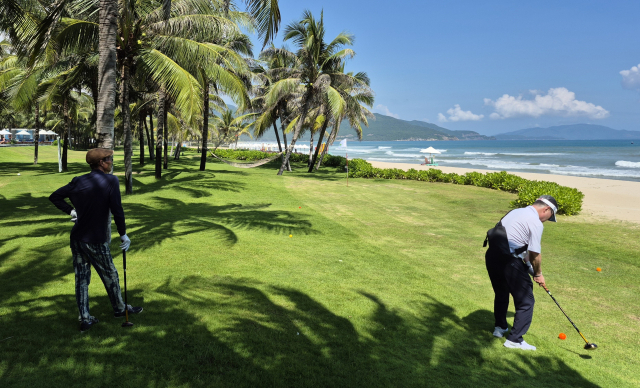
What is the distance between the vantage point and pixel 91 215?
3475 millimetres

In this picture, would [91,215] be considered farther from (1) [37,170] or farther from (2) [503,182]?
(1) [37,170]

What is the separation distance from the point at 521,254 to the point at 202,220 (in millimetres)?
7412

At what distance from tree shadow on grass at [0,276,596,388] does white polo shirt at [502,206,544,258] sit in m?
1.14

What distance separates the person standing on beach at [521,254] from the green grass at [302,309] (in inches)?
15.0

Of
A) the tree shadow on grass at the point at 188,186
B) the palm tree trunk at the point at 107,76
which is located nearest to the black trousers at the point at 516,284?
the palm tree trunk at the point at 107,76

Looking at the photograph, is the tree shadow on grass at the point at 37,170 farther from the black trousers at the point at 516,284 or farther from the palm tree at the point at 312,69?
the black trousers at the point at 516,284

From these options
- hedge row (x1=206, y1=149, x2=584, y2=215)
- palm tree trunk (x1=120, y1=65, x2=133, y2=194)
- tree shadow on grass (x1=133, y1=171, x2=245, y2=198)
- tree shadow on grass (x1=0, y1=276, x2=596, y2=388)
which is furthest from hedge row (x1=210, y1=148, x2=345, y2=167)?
tree shadow on grass (x1=0, y1=276, x2=596, y2=388)

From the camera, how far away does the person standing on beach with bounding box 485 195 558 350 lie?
3850mm

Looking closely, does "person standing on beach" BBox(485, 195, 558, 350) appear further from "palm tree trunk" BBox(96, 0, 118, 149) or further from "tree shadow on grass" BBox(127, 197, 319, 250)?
"palm tree trunk" BBox(96, 0, 118, 149)

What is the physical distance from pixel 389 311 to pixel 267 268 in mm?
2200

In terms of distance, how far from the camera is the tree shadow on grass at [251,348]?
3.18 meters

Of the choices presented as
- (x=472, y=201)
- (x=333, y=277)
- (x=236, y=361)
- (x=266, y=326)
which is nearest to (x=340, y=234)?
(x=333, y=277)

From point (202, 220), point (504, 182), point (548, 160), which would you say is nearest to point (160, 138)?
point (202, 220)

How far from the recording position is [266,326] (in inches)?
162
